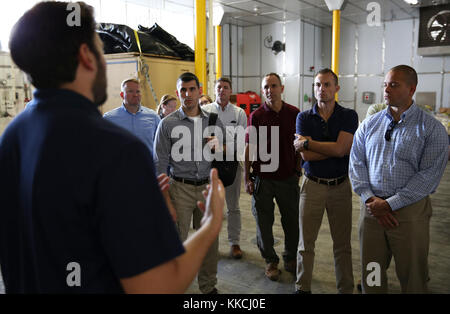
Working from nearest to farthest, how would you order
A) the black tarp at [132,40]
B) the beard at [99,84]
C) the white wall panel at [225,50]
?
1. the beard at [99,84]
2. the black tarp at [132,40]
3. the white wall panel at [225,50]

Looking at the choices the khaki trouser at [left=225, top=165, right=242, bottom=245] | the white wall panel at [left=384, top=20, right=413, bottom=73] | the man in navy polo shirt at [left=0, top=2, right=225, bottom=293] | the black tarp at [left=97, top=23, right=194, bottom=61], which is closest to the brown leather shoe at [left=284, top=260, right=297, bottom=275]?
the khaki trouser at [left=225, top=165, right=242, bottom=245]

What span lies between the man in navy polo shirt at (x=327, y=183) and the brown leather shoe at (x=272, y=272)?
41 centimetres

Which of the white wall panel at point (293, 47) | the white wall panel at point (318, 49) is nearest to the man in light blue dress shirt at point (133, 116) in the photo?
the white wall panel at point (293, 47)

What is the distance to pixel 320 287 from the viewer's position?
338 centimetres

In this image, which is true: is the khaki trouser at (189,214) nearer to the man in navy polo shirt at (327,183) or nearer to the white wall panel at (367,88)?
the man in navy polo shirt at (327,183)

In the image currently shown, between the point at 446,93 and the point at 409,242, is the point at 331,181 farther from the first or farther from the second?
the point at 446,93

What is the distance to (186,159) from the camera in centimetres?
324

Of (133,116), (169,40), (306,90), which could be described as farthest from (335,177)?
(306,90)

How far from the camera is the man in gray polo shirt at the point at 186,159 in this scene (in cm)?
319

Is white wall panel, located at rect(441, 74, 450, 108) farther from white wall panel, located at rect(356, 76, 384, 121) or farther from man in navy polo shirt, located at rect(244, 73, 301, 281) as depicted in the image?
man in navy polo shirt, located at rect(244, 73, 301, 281)

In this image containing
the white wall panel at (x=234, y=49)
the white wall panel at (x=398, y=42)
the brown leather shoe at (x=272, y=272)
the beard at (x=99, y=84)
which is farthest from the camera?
the white wall panel at (x=234, y=49)

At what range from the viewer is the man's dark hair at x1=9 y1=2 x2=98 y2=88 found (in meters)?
0.89

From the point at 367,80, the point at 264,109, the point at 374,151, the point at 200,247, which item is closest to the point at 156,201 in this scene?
the point at 200,247

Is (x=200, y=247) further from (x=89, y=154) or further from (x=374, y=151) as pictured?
(x=374, y=151)
